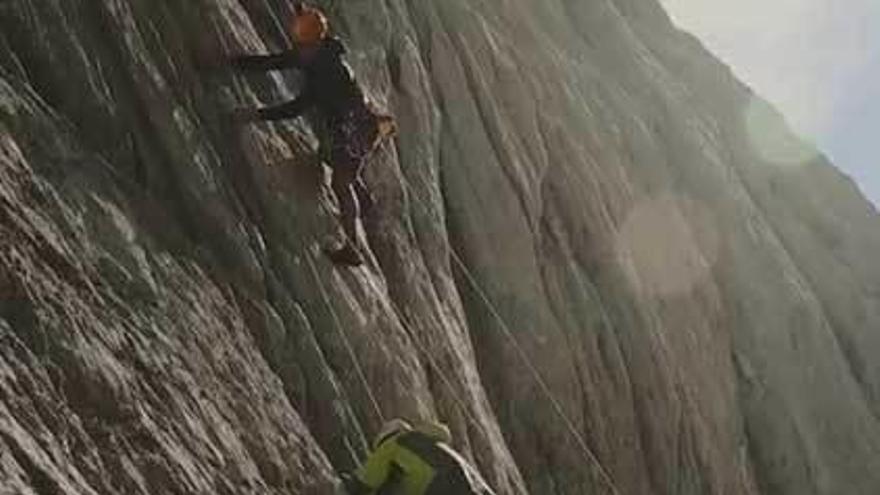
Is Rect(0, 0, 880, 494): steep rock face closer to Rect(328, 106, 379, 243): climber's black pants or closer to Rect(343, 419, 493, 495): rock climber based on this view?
Rect(328, 106, 379, 243): climber's black pants

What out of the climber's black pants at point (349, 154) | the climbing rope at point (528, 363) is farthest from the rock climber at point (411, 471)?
the climbing rope at point (528, 363)

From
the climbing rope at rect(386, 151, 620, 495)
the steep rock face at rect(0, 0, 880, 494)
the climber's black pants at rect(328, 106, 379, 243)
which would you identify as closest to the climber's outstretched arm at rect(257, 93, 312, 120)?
the steep rock face at rect(0, 0, 880, 494)

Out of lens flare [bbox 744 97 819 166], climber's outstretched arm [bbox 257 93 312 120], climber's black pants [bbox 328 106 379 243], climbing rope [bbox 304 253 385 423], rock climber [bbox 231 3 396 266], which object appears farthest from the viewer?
lens flare [bbox 744 97 819 166]

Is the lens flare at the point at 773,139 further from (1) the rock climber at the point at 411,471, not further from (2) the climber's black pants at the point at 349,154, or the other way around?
(1) the rock climber at the point at 411,471

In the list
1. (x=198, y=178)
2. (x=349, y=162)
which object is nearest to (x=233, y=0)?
(x=349, y=162)

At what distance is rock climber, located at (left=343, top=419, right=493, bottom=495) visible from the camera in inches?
389

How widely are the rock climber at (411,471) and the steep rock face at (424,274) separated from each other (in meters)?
0.31

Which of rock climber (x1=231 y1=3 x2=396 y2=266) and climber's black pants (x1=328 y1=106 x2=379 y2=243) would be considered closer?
rock climber (x1=231 y1=3 x2=396 y2=266)

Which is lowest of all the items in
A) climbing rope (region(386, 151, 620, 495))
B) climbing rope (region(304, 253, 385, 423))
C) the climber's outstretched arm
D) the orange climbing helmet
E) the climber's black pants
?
climbing rope (region(386, 151, 620, 495))

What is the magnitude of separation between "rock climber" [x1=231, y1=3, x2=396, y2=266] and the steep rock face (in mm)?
219

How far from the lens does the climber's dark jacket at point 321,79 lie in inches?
478

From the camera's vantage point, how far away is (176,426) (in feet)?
28.4

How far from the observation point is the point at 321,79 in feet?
40.9

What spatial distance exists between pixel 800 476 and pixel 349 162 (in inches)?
495
